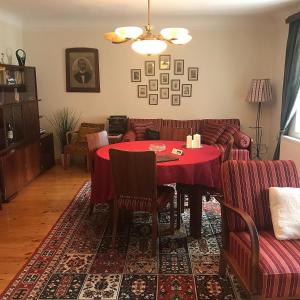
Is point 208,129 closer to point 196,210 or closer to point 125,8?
point 125,8

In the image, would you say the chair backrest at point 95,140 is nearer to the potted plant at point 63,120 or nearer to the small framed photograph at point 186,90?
the potted plant at point 63,120

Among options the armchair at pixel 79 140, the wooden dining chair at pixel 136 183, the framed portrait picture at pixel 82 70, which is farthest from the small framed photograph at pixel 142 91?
the wooden dining chair at pixel 136 183

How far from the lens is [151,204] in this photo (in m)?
2.62

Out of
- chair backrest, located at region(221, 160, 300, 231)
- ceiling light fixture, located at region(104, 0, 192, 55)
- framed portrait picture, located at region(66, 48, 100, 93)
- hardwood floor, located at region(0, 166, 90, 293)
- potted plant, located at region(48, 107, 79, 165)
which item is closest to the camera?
chair backrest, located at region(221, 160, 300, 231)

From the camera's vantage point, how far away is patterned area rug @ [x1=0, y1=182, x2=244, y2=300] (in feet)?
7.14

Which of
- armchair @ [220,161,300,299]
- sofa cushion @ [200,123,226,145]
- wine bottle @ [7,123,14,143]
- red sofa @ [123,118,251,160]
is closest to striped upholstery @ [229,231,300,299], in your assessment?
armchair @ [220,161,300,299]

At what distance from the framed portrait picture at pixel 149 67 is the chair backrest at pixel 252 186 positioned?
3768mm

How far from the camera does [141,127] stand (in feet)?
17.8

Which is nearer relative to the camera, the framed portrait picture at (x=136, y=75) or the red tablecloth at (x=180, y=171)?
the red tablecloth at (x=180, y=171)

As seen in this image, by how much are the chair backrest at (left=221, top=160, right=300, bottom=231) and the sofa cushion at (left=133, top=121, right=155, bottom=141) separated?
3231 millimetres

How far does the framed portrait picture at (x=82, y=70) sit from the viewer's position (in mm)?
5555

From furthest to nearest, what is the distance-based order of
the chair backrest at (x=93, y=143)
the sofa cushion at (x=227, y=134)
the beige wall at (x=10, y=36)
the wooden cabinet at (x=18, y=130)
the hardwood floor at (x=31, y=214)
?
the sofa cushion at (x=227, y=134) < the beige wall at (x=10, y=36) < the wooden cabinet at (x=18, y=130) < the chair backrest at (x=93, y=143) < the hardwood floor at (x=31, y=214)

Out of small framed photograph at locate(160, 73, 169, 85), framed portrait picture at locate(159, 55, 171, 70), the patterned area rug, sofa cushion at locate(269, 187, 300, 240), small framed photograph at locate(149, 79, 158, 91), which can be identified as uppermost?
framed portrait picture at locate(159, 55, 171, 70)

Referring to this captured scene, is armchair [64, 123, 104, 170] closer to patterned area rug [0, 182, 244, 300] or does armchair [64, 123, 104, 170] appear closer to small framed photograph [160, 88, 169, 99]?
small framed photograph [160, 88, 169, 99]
